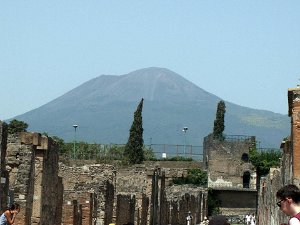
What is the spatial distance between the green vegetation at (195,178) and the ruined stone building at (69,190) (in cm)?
2261

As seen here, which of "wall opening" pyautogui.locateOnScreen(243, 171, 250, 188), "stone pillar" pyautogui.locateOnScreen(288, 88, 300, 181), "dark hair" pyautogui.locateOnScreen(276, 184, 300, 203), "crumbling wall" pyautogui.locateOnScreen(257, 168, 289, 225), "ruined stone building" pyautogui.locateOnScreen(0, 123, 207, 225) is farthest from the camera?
"wall opening" pyautogui.locateOnScreen(243, 171, 250, 188)

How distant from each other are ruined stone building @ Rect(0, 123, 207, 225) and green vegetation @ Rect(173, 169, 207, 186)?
22609 mm

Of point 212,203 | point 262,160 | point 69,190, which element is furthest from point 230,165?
point 69,190

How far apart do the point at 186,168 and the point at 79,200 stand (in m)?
55.6

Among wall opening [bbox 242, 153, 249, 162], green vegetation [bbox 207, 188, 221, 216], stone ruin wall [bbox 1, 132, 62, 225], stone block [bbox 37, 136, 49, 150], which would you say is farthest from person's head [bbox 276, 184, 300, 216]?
wall opening [bbox 242, 153, 249, 162]

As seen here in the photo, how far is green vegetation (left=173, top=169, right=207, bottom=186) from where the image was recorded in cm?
8519

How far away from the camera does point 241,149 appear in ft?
303

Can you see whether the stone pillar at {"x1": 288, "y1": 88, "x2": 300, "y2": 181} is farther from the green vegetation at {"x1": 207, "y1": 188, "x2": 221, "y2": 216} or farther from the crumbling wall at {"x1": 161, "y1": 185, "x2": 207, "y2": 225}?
the green vegetation at {"x1": 207, "y1": 188, "x2": 221, "y2": 216}

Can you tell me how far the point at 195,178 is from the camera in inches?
3428

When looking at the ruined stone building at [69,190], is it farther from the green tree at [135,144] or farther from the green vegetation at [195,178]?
the green tree at [135,144]

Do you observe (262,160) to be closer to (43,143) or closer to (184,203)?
(184,203)

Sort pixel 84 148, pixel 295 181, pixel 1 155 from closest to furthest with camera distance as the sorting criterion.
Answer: pixel 295 181
pixel 1 155
pixel 84 148

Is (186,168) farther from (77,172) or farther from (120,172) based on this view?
(77,172)

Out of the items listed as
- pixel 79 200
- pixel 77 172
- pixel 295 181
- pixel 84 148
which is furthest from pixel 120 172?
pixel 84 148
